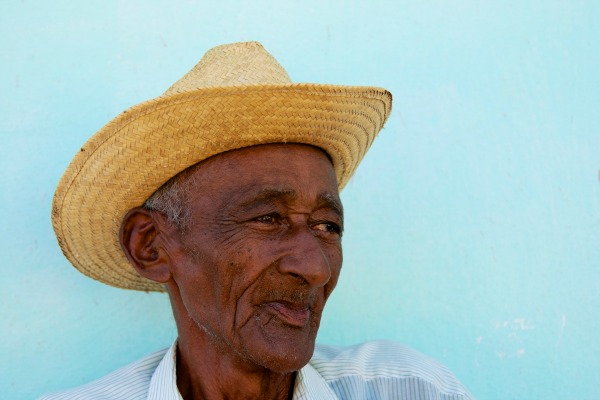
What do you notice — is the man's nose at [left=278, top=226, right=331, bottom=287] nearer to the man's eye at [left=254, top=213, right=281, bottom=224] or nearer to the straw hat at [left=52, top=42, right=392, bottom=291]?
the man's eye at [left=254, top=213, right=281, bottom=224]

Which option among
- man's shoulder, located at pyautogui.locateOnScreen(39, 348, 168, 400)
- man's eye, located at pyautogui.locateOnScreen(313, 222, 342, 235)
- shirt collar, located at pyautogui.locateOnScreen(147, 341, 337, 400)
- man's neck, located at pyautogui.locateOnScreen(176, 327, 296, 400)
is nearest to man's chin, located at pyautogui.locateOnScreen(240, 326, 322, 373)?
man's neck, located at pyautogui.locateOnScreen(176, 327, 296, 400)

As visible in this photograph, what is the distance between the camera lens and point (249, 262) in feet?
7.61

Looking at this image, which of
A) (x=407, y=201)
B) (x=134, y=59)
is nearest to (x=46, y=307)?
(x=134, y=59)

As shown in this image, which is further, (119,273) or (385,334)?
(385,334)

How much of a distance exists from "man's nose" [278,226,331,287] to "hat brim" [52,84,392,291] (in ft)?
1.10

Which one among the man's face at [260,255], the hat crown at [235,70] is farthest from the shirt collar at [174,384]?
the hat crown at [235,70]

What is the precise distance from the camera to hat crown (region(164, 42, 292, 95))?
2.38 meters

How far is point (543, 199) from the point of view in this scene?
3.14 meters

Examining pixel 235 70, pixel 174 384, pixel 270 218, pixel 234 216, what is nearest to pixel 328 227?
pixel 270 218

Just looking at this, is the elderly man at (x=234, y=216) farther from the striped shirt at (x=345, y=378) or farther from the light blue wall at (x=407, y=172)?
the light blue wall at (x=407, y=172)

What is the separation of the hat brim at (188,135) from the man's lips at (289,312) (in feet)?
1.70

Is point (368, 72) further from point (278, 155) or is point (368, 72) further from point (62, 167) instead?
point (62, 167)

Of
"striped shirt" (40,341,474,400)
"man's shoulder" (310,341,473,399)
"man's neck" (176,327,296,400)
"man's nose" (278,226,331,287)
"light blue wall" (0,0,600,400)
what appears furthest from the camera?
"light blue wall" (0,0,600,400)

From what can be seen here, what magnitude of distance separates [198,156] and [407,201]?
3.78 feet
